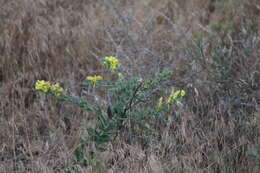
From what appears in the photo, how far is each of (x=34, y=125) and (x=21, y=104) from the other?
283 millimetres

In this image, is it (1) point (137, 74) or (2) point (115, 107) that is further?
(1) point (137, 74)

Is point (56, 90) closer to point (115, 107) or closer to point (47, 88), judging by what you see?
point (47, 88)

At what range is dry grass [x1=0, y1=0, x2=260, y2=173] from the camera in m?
2.49

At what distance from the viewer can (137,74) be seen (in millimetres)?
3186

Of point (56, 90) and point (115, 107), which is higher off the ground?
point (56, 90)

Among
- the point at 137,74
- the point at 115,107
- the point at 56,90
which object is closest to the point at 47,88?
the point at 56,90

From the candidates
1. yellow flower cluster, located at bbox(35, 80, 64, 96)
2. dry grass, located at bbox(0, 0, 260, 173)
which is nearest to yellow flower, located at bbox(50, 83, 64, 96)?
yellow flower cluster, located at bbox(35, 80, 64, 96)

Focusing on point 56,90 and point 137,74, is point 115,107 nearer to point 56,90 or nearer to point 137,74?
point 56,90

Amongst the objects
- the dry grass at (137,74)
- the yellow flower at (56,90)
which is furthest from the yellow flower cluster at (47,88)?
the dry grass at (137,74)

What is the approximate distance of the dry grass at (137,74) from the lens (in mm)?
2490

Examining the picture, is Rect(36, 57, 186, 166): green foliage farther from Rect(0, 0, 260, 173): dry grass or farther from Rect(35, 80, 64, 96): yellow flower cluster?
Rect(0, 0, 260, 173): dry grass

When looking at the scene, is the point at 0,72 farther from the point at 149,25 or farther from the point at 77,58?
the point at 149,25

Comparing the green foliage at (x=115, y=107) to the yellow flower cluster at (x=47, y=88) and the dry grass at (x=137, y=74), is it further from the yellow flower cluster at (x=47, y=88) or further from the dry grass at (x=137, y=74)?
the dry grass at (x=137, y=74)

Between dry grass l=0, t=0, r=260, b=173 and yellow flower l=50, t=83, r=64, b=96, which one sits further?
dry grass l=0, t=0, r=260, b=173
